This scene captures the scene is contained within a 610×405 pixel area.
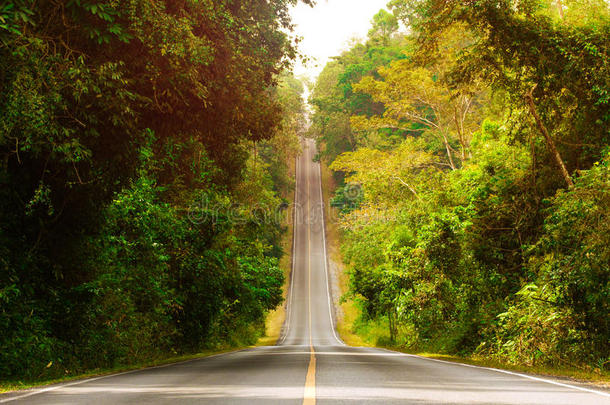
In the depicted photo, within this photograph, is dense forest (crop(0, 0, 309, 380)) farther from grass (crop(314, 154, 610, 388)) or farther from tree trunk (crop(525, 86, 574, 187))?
grass (crop(314, 154, 610, 388))

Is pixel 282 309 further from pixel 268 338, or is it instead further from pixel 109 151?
pixel 109 151

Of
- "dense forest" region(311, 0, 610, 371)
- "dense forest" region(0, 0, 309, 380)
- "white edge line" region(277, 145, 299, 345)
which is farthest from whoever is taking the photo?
"white edge line" region(277, 145, 299, 345)

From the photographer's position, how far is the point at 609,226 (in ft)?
40.2

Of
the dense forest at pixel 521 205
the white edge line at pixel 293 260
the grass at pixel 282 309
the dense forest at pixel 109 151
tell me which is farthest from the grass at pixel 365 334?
the dense forest at pixel 109 151

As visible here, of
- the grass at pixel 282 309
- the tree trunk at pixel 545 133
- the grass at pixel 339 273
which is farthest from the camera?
the grass at pixel 339 273

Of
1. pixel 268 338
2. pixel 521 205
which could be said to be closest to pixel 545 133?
pixel 521 205

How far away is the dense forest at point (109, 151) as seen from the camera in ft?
29.9

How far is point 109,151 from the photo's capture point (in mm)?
11281

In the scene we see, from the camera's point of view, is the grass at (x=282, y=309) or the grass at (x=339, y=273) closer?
the grass at (x=282, y=309)

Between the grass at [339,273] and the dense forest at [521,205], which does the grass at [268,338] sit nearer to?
the grass at [339,273]

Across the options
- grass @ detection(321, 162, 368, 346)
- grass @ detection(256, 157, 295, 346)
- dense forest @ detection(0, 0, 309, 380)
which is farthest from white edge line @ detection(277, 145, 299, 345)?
dense forest @ detection(0, 0, 309, 380)

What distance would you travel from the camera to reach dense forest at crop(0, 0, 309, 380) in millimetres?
9109

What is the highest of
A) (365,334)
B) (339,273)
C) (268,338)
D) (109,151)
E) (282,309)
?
(339,273)

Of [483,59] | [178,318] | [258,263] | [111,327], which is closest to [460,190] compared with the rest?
[483,59]
